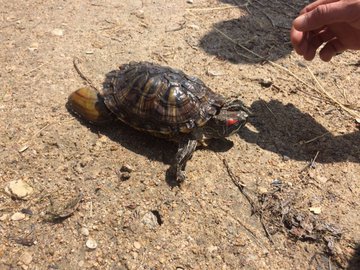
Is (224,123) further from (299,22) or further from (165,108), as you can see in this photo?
(299,22)

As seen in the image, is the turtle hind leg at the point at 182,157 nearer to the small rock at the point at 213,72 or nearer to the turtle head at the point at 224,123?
the turtle head at the point at 224,123

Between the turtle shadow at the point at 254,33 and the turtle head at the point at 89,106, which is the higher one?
the turtle shadow at the point at 254,33

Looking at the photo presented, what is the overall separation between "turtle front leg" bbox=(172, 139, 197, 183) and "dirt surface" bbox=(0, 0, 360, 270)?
104mm

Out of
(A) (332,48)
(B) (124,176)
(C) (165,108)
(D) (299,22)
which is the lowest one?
(B) (124,176)

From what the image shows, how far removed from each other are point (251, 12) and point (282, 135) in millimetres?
2246

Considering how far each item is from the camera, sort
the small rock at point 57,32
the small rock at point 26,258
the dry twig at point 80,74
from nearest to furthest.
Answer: the small rock at point 26,258
the dry twig at point 80,74
the small rock at point 57,32

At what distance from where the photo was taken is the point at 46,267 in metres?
2.48

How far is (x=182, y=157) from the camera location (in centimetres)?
307

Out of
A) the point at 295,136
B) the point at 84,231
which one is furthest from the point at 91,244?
the point at 295,136

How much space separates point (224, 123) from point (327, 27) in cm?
140

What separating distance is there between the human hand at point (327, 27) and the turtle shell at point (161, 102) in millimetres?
935

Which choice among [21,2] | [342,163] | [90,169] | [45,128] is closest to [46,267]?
[90,169]

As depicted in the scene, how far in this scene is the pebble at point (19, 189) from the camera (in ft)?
9.22

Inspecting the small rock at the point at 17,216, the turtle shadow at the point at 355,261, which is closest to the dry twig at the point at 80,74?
the small rock at the point at 17,216
